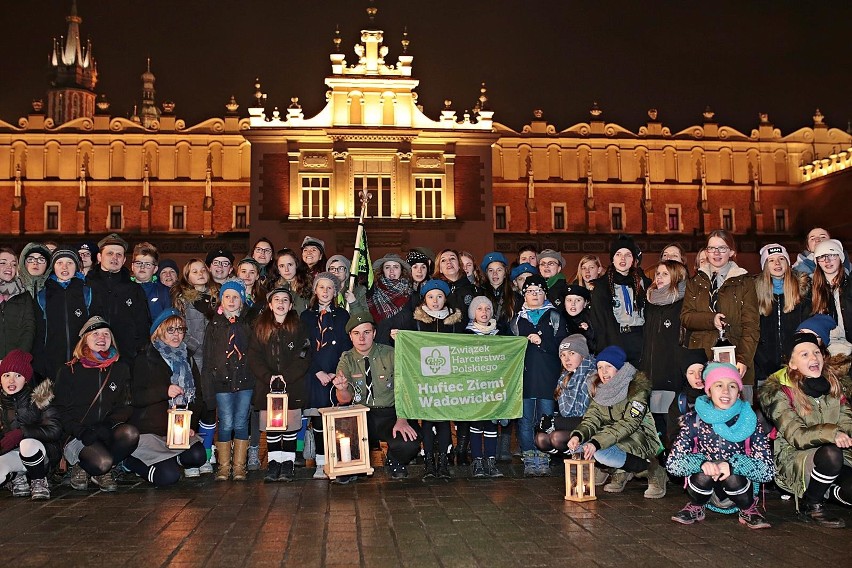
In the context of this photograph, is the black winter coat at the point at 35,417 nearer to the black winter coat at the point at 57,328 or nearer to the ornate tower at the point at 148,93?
the black winter coat at the point at 57,328

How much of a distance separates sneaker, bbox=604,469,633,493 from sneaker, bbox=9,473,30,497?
A: 552 cm

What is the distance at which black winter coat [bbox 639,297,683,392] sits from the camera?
814cm

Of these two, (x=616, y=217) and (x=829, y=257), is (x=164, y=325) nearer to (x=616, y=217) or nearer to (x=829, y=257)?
(x=829, y=257)

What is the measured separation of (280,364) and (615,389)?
11.8 ft

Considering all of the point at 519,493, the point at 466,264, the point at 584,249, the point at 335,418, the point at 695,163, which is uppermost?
the point at 695,163

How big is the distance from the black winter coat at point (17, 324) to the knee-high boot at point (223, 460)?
2.34 metres

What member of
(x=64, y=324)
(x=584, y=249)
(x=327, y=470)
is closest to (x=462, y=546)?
(x=327, y=470)

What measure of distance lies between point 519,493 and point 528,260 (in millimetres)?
4411

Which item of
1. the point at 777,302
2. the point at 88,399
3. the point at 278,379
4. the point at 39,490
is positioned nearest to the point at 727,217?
the point at 777,302

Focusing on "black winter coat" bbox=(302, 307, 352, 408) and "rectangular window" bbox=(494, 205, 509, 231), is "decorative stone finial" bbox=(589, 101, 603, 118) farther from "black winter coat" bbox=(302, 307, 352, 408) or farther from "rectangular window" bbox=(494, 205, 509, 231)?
"black winter coat" bbox=(302, 307, 352, 408)

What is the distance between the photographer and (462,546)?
18.3 feet

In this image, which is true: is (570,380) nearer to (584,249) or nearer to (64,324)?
(64,324)

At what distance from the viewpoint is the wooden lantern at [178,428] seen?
8125 mm

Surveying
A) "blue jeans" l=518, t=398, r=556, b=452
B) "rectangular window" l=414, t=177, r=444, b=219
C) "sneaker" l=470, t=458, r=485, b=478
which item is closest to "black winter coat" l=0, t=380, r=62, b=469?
"sneaker" l=470, t=458, r=485, b=478
